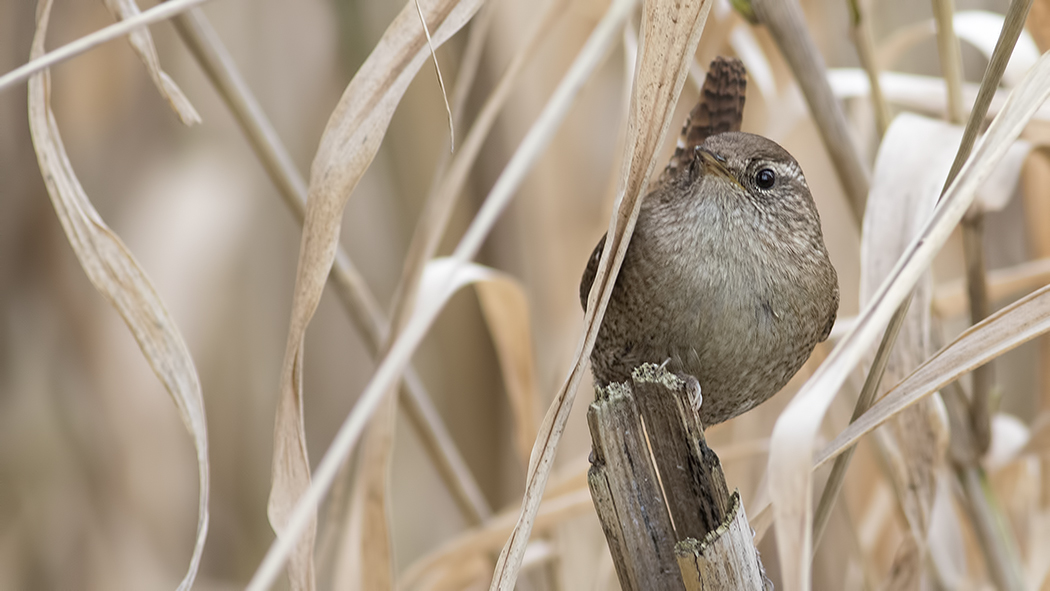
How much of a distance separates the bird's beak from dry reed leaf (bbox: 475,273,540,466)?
0.49 m

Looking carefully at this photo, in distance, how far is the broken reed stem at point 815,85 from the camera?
3.19 feet

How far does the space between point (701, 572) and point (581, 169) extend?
1.21m

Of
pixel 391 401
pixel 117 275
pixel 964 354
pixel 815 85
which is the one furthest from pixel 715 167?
pixel 117 275

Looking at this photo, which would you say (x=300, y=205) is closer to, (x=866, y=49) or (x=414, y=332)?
(x=414, y=332)

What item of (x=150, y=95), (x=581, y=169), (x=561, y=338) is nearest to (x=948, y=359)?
(x=561, y=338)

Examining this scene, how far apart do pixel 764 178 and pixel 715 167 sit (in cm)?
6

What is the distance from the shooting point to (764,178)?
0.93m

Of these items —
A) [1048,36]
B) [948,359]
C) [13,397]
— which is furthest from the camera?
[13,397]

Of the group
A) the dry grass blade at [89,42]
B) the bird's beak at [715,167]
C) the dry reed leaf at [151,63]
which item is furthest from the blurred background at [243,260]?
the dry grass blade at [89,42]

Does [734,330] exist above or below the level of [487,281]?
below

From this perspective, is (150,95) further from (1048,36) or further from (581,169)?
(1048,36)

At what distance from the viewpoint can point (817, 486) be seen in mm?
1864

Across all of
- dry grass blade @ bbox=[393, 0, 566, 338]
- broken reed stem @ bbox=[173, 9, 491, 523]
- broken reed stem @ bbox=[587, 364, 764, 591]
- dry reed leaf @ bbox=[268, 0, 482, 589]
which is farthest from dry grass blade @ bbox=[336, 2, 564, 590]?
broken reed stem @ bbox=[587, 364, 764, 591]

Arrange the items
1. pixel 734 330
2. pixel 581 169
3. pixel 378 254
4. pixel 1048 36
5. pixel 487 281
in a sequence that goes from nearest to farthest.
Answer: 1. pixel 734 330
2. pixel 1048 36
3. pixel 487 281
4. pixel 581 169
5. pixel 378 254
